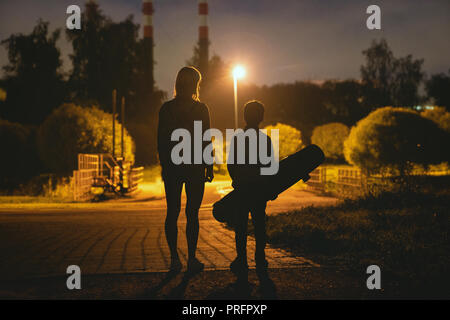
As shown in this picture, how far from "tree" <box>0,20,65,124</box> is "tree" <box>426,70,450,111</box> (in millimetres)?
43996

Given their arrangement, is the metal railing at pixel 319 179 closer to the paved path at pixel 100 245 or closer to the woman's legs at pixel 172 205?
the paved path at pixel 100 245

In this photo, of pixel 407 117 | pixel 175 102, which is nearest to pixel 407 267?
pixel 175 102

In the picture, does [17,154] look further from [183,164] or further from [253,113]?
[253,113]

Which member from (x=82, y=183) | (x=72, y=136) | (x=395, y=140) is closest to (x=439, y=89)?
(x=395, y=140)

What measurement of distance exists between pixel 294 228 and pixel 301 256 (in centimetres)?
189

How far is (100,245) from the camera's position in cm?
734

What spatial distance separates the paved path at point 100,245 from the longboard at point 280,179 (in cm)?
72

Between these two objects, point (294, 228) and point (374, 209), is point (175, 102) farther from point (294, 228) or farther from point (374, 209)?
point (374, 209)

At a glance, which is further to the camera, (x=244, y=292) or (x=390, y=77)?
(x=390, y=77)

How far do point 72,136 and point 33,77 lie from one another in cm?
2491

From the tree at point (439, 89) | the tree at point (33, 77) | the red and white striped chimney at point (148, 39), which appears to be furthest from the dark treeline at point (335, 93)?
the tree at point (33, 77)

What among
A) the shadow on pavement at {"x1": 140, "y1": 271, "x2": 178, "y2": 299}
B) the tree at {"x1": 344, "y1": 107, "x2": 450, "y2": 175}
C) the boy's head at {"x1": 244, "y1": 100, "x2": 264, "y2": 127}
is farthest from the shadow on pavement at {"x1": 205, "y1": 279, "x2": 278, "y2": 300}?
the tree at {"x1": 344, "y1": 107, "x2": 450, "y2": 175}

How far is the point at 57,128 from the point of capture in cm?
2577

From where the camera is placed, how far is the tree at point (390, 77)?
57562 millimetres
